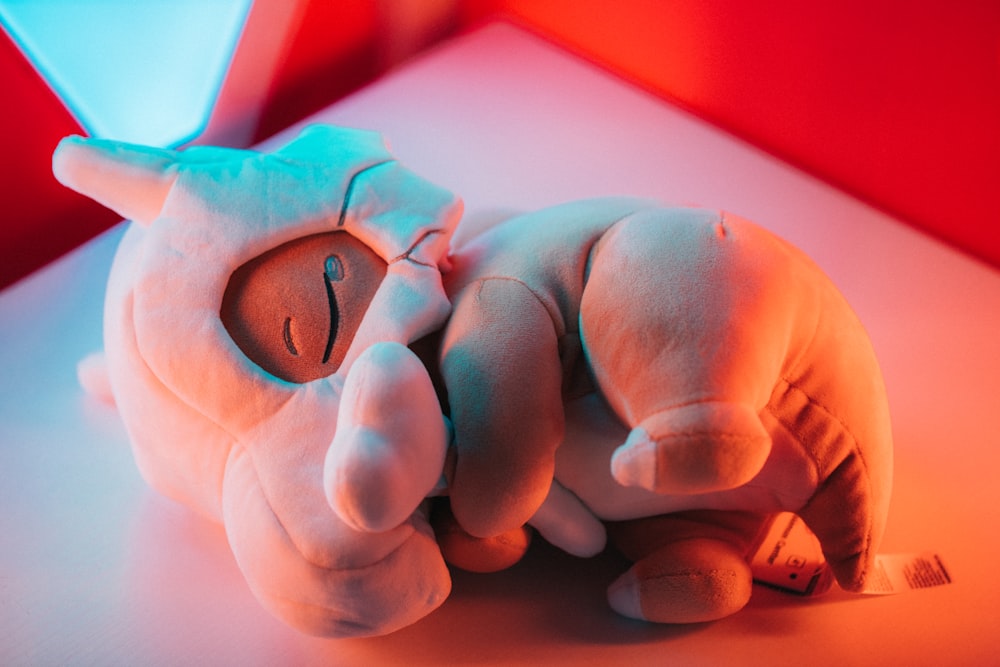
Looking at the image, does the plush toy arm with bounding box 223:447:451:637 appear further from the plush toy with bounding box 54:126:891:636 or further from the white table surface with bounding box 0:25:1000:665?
the white table surface with bounding box 0:25:1000:665

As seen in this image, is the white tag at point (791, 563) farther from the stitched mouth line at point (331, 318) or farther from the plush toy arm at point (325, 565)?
the stitched mouth line at point (331, 318)

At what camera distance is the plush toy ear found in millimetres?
732

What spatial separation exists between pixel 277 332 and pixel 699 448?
14.1 inches

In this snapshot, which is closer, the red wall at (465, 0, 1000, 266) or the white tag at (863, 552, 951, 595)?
the white tag at (863, 552, 951, 595)

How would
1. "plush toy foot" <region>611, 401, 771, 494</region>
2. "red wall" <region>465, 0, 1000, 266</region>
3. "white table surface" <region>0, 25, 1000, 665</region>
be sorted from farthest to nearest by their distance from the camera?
"red wall" <region>465, 0, 1000, 266</region> → "white table surface" <region>0, 25, 1000, 665</region> → "plush toy foot" <region>611, 401, 771, 494</region>

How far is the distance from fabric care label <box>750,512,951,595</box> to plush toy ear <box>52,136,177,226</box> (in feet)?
2.16

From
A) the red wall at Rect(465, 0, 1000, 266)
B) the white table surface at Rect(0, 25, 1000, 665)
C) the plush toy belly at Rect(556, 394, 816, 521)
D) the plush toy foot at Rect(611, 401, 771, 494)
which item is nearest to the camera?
the plush toy foot at Rect(611, 401, 771, 494)

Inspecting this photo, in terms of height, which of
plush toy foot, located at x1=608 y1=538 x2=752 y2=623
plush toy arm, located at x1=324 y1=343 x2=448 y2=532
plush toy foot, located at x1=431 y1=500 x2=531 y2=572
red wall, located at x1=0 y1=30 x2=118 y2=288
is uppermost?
red wall, located at x1=0 y1=30 x2=118 y2=288

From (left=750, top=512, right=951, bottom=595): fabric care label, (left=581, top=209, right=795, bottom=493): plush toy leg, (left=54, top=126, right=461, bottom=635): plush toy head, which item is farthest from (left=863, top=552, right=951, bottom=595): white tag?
(left=54, top=126, right=461, bottom=635): plush toy head

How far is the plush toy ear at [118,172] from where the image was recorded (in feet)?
2.40

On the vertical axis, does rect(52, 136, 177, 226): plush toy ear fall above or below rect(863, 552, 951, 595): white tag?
above

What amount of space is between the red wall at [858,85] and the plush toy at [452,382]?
500 millimetres

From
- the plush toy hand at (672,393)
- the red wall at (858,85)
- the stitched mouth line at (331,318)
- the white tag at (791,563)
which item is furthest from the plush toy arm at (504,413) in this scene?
the red wall at (858,85)

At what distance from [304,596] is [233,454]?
0.13 m
